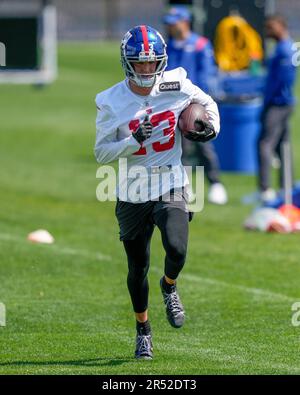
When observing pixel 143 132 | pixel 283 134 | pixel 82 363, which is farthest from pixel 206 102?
pixel 283 134

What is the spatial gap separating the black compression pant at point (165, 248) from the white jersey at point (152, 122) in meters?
0.21

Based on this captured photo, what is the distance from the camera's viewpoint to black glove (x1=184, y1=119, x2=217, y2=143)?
26.3ft

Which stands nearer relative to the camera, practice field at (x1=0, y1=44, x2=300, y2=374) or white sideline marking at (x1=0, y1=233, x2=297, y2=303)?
practice field at (x1=0, y1=44, x2=300, y2=374)

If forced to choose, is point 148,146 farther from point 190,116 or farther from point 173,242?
point 173,242

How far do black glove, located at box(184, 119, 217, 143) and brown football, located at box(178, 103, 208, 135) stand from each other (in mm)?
29

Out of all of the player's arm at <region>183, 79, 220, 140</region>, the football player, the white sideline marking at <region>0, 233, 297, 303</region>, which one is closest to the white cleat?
the white sideline marking at <region>0, 233, 297, 303</region>

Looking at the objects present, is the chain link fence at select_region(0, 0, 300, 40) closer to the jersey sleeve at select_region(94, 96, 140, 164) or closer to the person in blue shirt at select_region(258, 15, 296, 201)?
the person in blue shirt at select_region(258, 15, 296, 201)

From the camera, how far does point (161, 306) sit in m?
10.3

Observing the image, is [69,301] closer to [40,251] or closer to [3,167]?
[40,251]

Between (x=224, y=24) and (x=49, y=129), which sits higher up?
(x=224, y=24)

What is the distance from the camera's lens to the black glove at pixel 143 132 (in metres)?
7.81

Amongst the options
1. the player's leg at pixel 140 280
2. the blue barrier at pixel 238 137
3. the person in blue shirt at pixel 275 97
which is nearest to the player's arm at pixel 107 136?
the player's leg at pixel 140 280
